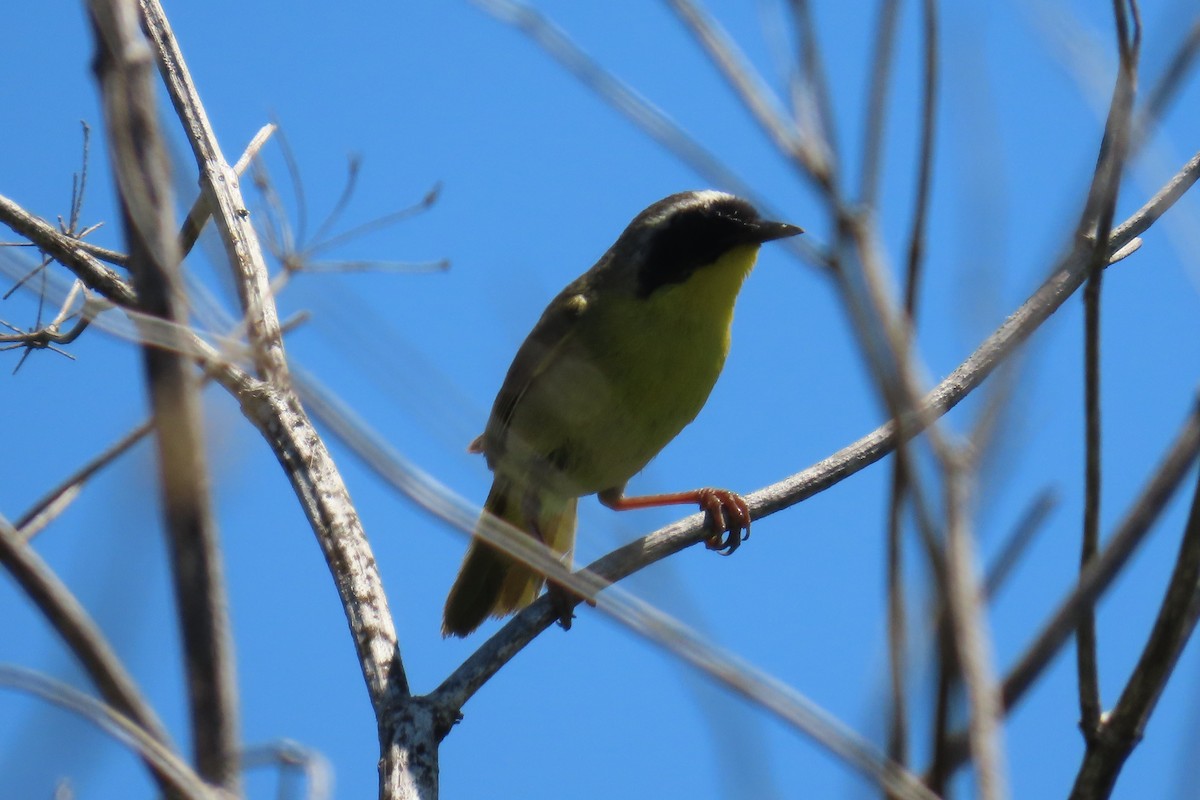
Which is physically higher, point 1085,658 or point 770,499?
point 770,499

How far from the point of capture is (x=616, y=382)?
5664mm

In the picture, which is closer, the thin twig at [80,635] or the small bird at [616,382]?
the thin twig at [80,635]

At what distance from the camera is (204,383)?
2736mm

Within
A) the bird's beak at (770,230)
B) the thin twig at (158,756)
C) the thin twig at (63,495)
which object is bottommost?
the thin twig at (158,756)

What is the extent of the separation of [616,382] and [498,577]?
114 cm

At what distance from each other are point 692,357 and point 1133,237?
2303 mm

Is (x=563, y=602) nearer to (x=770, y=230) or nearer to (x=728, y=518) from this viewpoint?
(x=728, y=518)

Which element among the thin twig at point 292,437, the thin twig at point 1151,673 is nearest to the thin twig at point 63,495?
the thin twig at point 292,437

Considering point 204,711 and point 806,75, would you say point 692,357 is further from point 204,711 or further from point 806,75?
point 204,711

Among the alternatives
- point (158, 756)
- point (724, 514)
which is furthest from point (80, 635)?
point (724, 514)

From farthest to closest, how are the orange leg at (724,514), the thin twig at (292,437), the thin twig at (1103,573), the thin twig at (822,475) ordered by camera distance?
the orange leg at (724,514), the thin twig at (292,437), the thin twig at (822,475), the thin twig at (1103,573)

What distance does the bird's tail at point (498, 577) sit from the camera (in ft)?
19.2

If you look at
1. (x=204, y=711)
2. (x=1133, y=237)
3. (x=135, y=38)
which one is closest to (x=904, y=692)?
(x=204, y=711)

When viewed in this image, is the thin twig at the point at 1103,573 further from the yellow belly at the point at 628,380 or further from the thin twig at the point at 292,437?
the yellow belly at the point at 628,380
